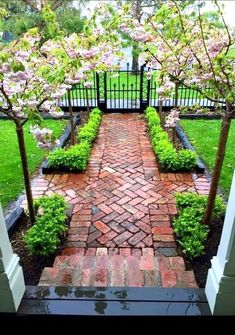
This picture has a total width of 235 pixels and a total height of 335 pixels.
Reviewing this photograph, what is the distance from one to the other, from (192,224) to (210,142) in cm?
333

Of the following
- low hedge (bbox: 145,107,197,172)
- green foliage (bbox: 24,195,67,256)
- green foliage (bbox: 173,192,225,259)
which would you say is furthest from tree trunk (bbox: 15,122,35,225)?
low hedge (bbox: 145,107,197,172)

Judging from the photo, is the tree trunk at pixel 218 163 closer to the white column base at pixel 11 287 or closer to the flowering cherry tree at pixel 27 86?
the flowering cherry tree at pixel 27 86

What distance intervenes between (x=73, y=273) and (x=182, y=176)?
2.49m

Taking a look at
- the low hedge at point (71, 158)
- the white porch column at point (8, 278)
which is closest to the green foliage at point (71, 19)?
the low hedge at point (71, 158)

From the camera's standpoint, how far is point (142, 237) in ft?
10.1

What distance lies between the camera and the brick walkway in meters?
2.51

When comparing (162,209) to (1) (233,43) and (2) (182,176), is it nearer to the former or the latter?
(2) (182,176)

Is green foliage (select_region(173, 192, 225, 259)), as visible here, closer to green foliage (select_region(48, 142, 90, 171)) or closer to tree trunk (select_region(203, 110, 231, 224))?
tree trunk (select_region(203, 110, 231, 224))

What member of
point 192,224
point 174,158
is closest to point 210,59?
point 192,224

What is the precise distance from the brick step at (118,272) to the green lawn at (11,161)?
1398 mm

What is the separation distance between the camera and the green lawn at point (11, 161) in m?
4.00

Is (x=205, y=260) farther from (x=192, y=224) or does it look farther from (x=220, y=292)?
(x=220, y=292)

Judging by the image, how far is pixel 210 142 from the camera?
5.90 m
